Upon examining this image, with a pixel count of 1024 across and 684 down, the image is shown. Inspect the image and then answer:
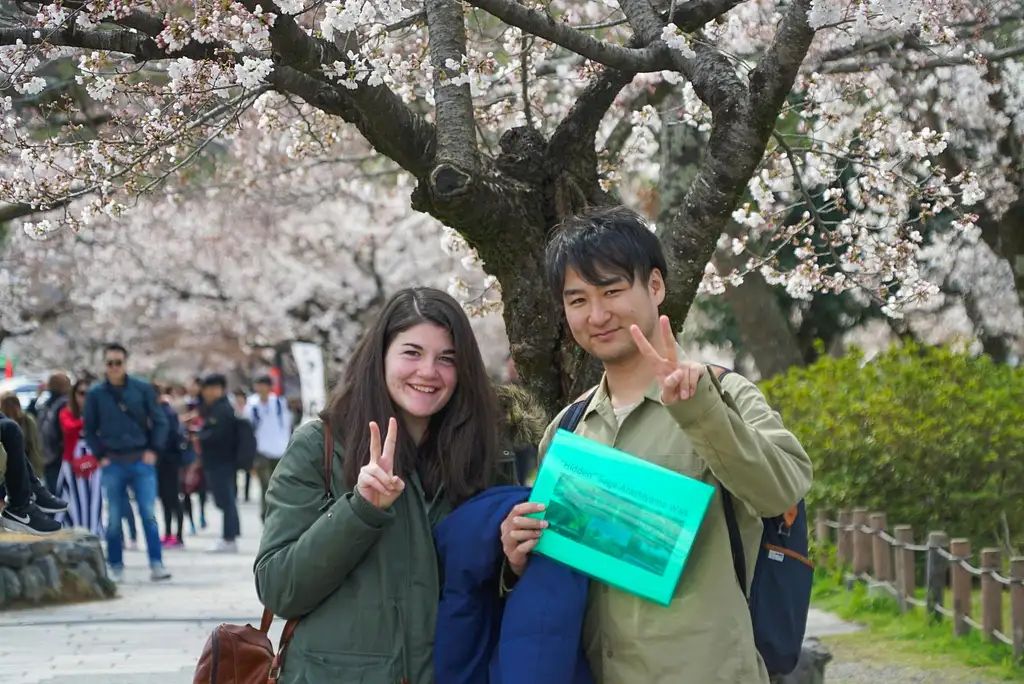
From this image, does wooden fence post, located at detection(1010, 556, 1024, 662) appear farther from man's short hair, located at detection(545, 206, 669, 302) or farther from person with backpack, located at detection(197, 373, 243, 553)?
person with backpack, located at detection(197, 373, 243, 553)

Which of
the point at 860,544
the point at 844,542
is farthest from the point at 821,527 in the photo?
the point at 860,544

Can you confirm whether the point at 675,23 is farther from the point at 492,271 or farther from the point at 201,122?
the point at 201,122

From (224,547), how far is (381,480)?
457 inches

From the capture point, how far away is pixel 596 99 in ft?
18.4

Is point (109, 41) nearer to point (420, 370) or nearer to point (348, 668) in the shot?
point (420, 370)

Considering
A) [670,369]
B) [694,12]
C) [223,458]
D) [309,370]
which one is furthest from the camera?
[309,370]

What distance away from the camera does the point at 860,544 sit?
9273mm

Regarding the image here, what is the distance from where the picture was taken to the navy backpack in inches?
111

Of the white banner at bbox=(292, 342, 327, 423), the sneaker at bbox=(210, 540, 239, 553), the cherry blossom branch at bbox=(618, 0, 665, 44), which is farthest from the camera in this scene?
the white banner at bbox=(292, 342, 327, 423)

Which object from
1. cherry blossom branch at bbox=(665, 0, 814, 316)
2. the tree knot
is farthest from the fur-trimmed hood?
cherry blossom branch at bbox=(665, 0, 814, 316)

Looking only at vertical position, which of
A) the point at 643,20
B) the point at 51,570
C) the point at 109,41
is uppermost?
the point at 643,20

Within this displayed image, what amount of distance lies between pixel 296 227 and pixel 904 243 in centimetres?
2141

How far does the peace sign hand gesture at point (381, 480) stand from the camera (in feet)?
9.43

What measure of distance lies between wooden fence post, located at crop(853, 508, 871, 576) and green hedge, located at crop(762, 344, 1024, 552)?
0.62 metres
